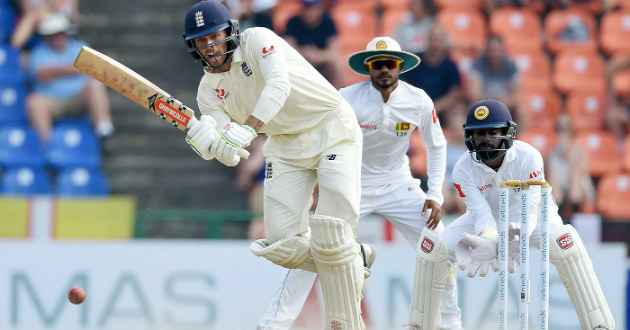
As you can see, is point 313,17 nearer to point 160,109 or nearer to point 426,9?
point 426,9

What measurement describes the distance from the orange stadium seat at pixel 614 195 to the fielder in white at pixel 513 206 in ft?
12.0

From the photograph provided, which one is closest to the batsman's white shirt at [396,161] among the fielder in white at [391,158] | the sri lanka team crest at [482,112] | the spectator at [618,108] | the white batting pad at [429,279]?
the fielder in white at [391,158]

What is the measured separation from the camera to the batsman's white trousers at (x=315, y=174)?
460 centimetres

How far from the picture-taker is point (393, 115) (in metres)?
5.53

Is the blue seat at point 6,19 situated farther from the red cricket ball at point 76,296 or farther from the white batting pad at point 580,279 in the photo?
the white batting pad at point 580,279

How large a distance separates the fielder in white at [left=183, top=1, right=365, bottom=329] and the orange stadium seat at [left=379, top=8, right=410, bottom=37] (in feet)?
13.9

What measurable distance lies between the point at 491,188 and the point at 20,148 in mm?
4709

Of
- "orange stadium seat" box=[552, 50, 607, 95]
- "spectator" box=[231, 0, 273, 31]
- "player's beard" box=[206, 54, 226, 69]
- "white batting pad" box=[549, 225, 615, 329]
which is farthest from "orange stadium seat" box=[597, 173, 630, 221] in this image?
"player's beard" box=[206, 54, 226, 69]

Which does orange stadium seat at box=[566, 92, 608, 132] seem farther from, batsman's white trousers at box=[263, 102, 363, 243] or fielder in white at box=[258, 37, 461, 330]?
batsman's white trousers at box=[263, 102, 363, 243]

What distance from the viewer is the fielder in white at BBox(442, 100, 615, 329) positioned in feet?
15.6

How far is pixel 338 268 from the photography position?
4.52m

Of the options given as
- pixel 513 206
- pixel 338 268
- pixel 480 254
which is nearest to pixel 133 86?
pixel 338 268

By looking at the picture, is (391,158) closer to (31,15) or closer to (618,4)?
(31,15)

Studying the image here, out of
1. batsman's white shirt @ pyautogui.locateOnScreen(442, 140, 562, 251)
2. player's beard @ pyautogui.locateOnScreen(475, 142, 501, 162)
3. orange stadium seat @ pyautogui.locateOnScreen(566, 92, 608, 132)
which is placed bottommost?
batsman's white shirt @ pyautogui.locateOnScreen(442, 140, 562, 251)
